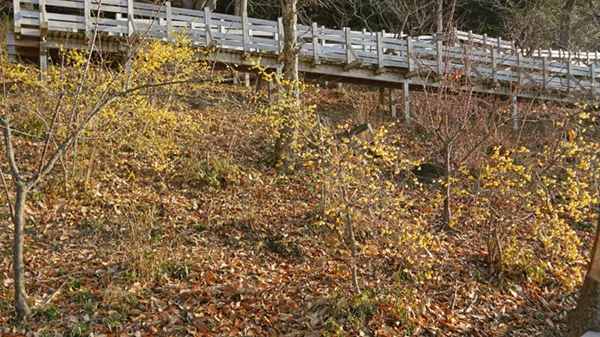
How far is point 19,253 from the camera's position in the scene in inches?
188

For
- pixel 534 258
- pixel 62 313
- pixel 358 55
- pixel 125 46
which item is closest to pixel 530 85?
pixel 358 55

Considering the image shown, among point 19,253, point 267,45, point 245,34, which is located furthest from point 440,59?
point 19,253

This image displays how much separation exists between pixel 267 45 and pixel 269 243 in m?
7.43

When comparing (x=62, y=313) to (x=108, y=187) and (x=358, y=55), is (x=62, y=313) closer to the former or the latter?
(x=108, y=187)

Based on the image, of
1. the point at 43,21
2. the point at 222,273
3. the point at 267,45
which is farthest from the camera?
the point at 267,45

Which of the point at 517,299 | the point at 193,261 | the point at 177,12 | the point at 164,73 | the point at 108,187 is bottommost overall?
the point at 517,299

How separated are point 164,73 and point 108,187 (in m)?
2.51

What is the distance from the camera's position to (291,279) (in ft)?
20.4

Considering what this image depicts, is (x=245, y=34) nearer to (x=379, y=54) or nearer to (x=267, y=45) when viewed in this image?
(x=267, y=45)

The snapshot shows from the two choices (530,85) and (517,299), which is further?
(530,85)

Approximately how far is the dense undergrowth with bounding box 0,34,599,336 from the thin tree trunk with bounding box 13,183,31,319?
Result: 18 centimetres

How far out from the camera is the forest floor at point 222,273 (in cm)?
524

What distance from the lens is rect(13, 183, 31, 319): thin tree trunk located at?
183 inches

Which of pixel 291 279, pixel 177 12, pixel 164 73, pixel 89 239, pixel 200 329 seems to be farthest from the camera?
pixel 177 12
